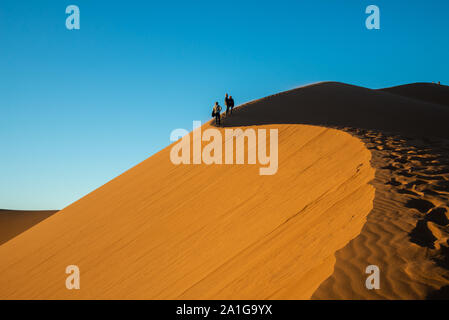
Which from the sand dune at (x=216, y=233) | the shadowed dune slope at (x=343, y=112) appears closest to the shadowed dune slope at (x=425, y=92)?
the shadowed dune slope at (x=343, y=112)

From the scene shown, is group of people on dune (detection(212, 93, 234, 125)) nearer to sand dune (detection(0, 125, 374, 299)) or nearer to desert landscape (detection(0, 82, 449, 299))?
desert landscape (detection(0, 82, 449, 299))

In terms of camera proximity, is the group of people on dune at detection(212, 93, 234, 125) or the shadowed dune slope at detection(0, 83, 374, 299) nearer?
the shadowed dune slope at detection(0, 83, 374, 299)

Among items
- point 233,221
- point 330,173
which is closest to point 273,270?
point 233,221

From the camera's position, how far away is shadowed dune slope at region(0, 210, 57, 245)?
28772mm

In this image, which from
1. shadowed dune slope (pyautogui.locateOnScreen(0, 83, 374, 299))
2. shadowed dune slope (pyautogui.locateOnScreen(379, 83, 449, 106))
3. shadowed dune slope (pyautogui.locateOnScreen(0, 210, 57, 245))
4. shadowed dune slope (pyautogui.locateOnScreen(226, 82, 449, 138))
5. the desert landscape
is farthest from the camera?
shadowed dune slope (pyautogui.locateOnScreen(0, 210, 57, 245))

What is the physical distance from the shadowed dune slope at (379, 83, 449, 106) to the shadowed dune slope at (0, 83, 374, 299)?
20149mm

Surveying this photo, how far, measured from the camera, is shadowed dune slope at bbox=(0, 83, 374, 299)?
12.4 ft

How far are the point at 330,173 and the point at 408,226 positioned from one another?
9.35ft

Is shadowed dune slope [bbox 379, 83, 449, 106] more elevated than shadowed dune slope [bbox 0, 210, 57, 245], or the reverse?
shadowed dune slope [bbox 379, 83, 449, 106]

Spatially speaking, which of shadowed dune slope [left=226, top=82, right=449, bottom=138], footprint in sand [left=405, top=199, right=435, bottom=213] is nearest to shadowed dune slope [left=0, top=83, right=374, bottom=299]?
footprint in sand [left=405, top=199, right=435, bottom=213]

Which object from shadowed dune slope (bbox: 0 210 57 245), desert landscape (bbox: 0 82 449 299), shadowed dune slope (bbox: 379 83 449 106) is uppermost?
shadowed dune slope (bbox: 379 83 449 106)

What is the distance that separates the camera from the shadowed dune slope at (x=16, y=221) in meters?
28.8

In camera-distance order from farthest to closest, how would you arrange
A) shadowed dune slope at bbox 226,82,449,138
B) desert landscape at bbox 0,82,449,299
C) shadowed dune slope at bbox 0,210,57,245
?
shadowed dune slope at bbox 0,210,57,245 < shadowed dune slope at bbox 226,82,449,138 < desert landscape at bbox 0,82,449,299

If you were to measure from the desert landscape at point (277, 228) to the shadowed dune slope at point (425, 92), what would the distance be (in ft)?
47.7
